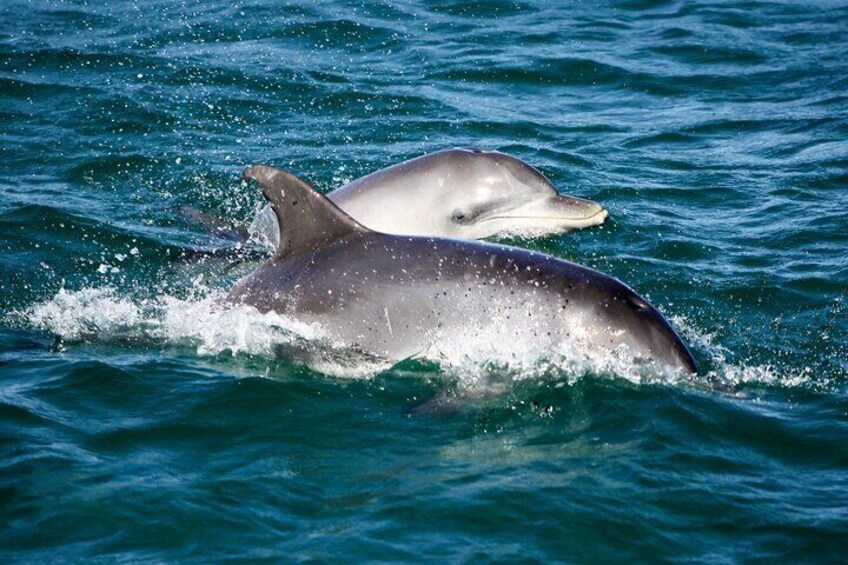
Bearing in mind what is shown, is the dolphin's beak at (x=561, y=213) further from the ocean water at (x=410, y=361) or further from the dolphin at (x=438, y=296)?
the dolphin at (x=438, y=296)

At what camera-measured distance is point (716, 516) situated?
7.27m

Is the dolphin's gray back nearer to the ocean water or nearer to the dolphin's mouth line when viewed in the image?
the ocean water

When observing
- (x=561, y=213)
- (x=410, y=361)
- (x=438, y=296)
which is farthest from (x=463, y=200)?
(x=410, y=361)

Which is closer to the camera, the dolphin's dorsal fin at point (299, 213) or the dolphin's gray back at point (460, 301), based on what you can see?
the dolphin's gray back at point (460, 301)

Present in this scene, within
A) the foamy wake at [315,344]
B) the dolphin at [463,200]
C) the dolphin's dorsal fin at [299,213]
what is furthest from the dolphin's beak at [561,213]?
the dolphin's dorsal fin at [299,213]

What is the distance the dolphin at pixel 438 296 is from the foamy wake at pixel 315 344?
61mm

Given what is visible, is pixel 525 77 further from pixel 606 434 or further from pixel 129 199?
pixel 606 434

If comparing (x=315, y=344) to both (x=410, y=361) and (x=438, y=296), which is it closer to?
(x=410, y=361)

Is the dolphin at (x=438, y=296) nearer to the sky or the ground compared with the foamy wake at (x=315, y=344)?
nearer to the sky

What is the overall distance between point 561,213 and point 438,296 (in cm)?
333

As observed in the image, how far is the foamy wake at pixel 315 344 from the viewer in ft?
29.0

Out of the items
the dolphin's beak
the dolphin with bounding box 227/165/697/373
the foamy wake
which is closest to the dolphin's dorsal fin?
the dolphin with bounding box 227/165/697/373

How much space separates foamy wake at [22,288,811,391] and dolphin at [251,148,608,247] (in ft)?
6.11

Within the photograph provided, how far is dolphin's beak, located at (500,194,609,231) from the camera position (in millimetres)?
11805
